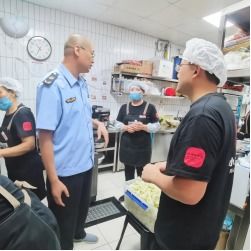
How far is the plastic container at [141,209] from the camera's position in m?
1.25

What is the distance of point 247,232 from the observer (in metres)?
1.16

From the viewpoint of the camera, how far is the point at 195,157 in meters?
0.68

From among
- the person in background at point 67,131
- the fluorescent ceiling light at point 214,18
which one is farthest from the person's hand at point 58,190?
the fluorescent ceiling light at point 214,18

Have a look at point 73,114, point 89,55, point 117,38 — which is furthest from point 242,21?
point 117,38

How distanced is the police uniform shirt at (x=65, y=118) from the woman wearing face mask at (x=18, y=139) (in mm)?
336

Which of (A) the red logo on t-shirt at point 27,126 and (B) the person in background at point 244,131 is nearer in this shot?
(A) the red logo on t-shirt at point 27,126

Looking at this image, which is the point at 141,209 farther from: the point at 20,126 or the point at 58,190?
the point at 20,126

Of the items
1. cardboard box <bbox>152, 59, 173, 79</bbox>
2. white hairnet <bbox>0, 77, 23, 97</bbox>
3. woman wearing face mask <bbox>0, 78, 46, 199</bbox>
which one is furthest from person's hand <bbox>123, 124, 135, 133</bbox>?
cardboard box <bbox>152, 59, 173, 79</bbox>

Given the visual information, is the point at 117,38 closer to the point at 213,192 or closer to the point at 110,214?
the point at 110,214

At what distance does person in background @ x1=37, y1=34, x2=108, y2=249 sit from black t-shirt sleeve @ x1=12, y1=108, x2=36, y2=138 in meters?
0.31

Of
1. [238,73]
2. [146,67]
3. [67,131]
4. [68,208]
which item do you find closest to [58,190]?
[68,208]

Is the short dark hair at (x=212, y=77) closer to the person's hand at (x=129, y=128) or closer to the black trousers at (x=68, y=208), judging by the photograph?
the black trousers at (x=68, y=208)

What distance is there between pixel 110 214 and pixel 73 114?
151 cm

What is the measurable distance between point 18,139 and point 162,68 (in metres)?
2.81
